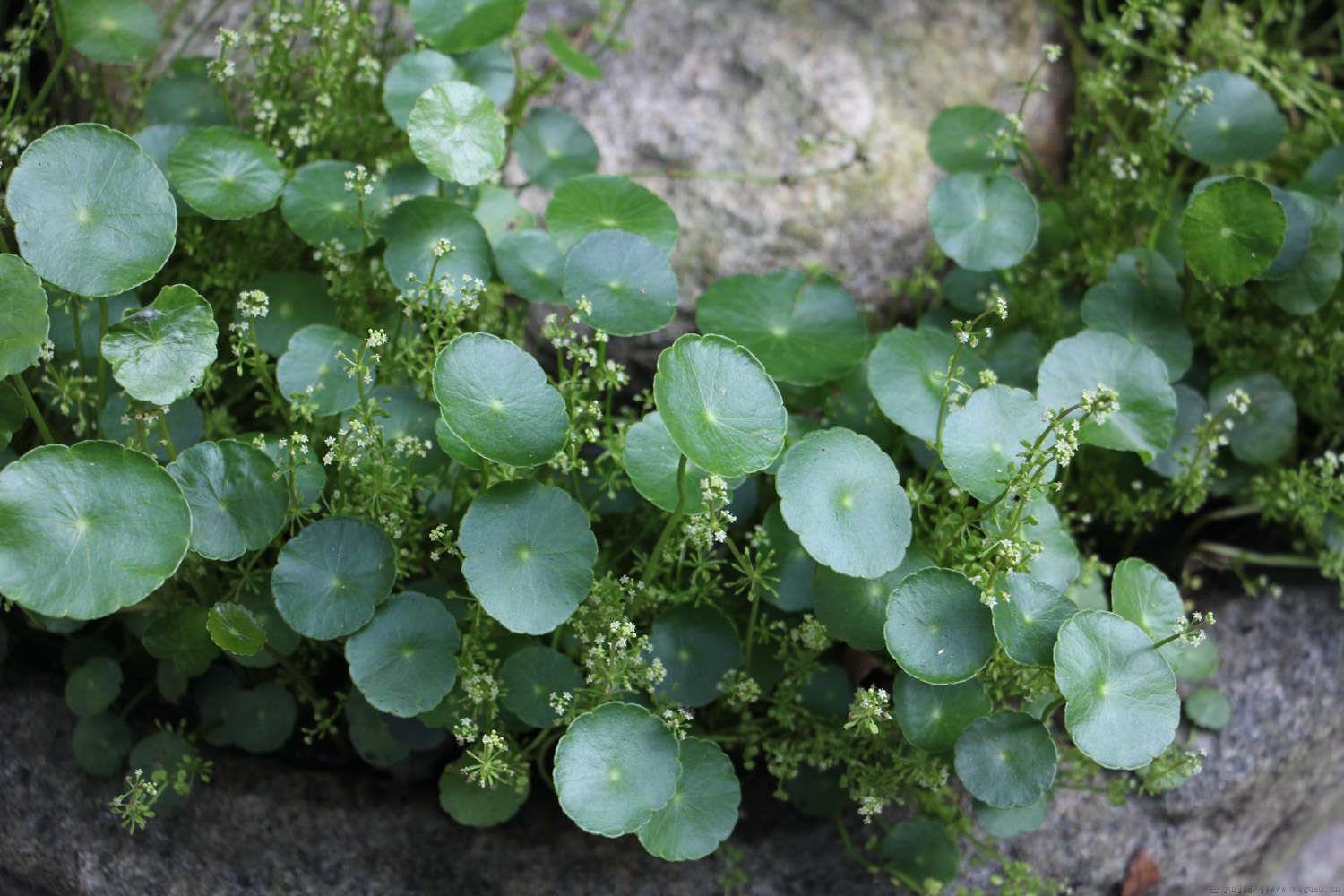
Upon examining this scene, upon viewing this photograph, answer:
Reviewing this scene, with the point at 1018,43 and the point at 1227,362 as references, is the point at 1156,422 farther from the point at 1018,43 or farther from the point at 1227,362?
the point at 1018,43

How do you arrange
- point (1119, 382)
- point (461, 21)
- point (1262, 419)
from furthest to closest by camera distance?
1. point (1262, 419)
2. point (461, 21)
3. point (1119, 382)

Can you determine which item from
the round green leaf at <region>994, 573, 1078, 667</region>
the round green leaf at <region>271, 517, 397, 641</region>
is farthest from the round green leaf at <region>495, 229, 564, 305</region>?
the round green leaf at <region>994, 573, 1078, 667</region>

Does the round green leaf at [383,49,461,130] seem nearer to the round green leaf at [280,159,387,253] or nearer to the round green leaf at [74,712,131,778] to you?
the round green leaf at [280,159,387,253]

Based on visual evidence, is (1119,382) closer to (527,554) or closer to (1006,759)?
(1006,759)

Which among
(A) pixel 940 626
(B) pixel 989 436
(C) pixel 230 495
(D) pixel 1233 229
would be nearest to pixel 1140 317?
(D) pixel 1233 229

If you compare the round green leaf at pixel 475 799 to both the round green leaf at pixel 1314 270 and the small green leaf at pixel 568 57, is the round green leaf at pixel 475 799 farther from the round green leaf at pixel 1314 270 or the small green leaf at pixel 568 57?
the round green leaf at pixel 1314 270

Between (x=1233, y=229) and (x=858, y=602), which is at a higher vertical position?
(x=1233, y=229)
